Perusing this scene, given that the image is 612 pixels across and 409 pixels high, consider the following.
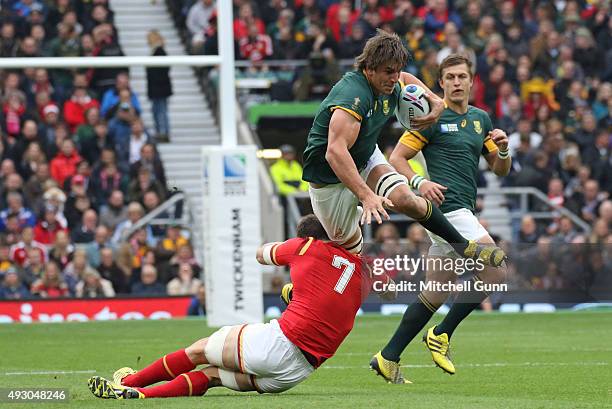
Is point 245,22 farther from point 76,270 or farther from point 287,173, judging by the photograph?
point 76,270

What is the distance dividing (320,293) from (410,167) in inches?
90.9

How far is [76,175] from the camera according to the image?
22.4 meters

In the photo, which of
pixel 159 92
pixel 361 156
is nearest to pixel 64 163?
pixel 159 92

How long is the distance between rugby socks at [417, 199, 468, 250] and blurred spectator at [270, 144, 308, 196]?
12.5 m

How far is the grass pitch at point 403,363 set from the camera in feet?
28.1

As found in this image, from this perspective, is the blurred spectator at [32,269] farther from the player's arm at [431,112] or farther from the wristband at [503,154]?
the player's arm at [431,112]

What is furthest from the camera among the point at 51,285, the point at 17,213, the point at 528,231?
the point at 17,213

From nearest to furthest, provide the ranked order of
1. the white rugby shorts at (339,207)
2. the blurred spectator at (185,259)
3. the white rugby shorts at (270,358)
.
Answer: the white rugby shorts at (270,358) < the white rugby shorts at (339,207) < the blurred spectator at (185,259)

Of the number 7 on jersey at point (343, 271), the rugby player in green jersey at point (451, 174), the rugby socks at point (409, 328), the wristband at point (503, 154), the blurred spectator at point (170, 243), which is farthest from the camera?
the blurred spectator at point (170, 243)

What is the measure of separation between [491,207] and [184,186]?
5.25 meters

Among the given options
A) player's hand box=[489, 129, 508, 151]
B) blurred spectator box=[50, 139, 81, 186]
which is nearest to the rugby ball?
player's hand box=[489, 129, 508, 151]

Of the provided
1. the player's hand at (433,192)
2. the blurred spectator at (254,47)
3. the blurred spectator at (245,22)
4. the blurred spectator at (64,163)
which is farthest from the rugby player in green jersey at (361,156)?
the blurred spectator at (245,22)

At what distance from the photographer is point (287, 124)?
953 inches

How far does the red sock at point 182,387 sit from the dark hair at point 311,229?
1.13 m
